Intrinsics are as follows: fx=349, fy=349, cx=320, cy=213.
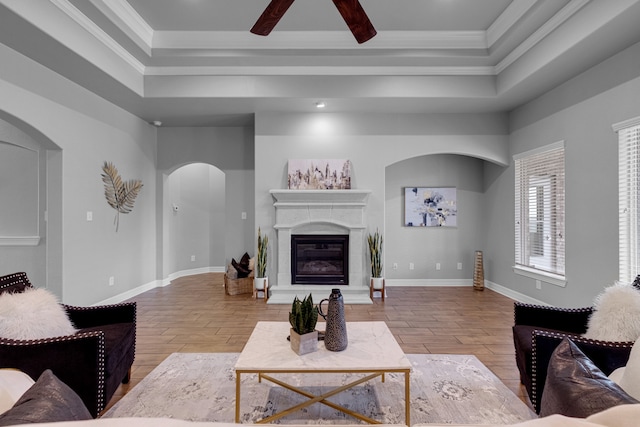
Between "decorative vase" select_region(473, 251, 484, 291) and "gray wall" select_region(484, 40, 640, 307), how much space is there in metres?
0.83

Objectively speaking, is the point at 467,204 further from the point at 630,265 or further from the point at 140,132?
the point at 140,132

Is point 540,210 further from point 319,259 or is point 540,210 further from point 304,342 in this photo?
point 304,342

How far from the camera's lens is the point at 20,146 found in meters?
4.09

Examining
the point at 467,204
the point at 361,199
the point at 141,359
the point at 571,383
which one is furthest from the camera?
the point at 467,204

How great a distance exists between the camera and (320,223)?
5266 mm

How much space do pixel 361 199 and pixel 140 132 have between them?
366 cm

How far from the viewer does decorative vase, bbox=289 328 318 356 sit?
78.3 inches

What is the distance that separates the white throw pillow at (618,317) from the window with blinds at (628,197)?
1735 mm

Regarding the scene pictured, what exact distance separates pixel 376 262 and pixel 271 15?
3.68 metres

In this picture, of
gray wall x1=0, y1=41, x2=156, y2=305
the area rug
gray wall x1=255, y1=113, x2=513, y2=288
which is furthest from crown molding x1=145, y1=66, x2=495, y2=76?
the area rug

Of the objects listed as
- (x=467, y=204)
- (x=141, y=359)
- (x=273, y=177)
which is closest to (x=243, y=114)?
(x=273, y=177)

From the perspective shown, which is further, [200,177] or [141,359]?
[200,177]

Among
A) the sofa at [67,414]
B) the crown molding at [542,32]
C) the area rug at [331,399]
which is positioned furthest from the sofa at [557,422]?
the crown molding at [542,32]

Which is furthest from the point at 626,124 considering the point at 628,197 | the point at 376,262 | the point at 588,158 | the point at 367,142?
the point at 376,262
